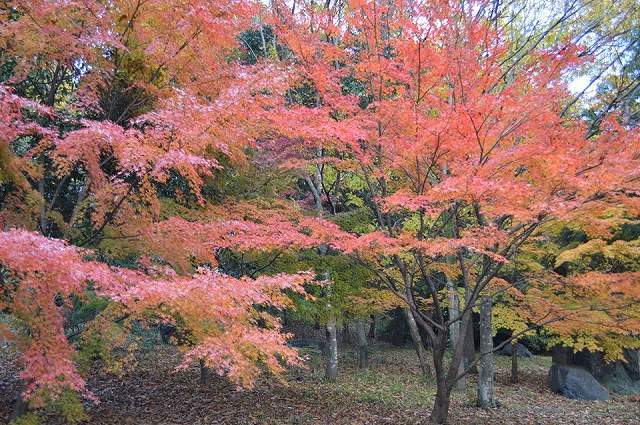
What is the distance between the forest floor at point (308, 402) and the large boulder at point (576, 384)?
0.98 ft

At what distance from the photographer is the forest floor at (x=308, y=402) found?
905 cm

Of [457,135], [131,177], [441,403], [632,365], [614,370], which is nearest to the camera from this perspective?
[457,135]

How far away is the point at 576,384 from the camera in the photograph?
1333 cm

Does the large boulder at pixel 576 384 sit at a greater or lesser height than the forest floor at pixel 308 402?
greater

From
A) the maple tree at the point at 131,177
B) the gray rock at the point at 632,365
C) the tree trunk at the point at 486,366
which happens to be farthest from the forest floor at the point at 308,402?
the maple tree at the point at 131,177

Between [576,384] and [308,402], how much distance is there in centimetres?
821

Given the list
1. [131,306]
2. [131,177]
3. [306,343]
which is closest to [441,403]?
[131,306]

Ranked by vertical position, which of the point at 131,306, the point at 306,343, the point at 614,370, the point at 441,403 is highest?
the point at 131,306

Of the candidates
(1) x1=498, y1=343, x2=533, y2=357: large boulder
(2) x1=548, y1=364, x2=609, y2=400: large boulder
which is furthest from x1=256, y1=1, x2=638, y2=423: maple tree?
(1) x1=498, y1=343, x2=533, y2=357: large boulder

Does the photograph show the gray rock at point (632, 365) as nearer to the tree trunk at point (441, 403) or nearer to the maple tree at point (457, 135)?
the maple tree at point (457, 135)

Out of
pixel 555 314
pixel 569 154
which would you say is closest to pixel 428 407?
pixel 555 314

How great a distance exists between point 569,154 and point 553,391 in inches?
399

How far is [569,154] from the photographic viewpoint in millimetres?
6422

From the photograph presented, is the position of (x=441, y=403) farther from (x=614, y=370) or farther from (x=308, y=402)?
(x=614, y=370)
